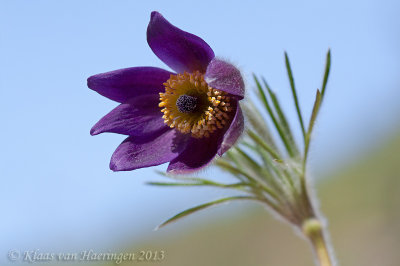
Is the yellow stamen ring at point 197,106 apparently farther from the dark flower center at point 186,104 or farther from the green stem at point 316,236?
the green stem at point 316,236

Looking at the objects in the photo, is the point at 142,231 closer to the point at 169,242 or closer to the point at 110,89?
the point at 169,242

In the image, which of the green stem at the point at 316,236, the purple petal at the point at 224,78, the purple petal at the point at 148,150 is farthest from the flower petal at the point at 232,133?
the green stem at the point at 316,236

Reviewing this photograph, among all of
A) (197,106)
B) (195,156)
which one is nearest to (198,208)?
(195,156)

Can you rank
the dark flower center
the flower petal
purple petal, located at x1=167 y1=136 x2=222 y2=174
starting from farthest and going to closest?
the dark flower center
purple petal, located at x1=167 y1=136 x2=222 y2=174
the flower petal

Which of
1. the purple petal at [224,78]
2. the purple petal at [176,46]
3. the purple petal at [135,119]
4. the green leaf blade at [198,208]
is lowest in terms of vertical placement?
the green leaf blade at [198,208]

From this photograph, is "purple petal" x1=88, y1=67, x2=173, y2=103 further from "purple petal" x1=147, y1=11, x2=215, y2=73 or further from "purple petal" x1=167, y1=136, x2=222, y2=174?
"purple petal" x1=167, y1=136, x2=222, y2=174

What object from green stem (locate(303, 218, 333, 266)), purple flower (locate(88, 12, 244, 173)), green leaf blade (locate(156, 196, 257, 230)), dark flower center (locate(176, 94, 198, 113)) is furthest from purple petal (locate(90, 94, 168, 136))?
green stem (locate(303, 218, 333, 266))

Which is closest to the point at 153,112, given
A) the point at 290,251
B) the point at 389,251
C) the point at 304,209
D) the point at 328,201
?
the point at 304,209
